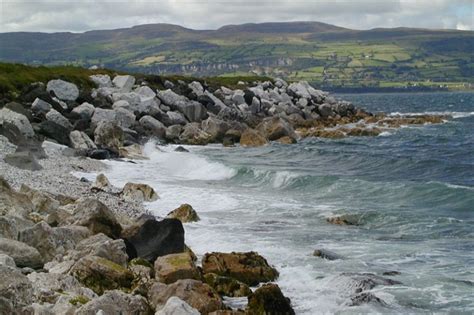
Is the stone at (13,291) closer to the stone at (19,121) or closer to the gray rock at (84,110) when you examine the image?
the stone at (19,121)

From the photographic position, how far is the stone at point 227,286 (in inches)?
614

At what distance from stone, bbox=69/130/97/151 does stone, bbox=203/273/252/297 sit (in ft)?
82.6

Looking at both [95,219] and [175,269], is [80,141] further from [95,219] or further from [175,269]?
[175,269]

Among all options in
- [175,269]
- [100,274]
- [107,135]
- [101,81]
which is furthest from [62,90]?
[100,274]

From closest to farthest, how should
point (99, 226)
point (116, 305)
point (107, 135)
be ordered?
point (116, 305)
point (99, 226)
point (107, 135)

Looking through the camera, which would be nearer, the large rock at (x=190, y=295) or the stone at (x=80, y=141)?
the large rock at (x=190, y=295)

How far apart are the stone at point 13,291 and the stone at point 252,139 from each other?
1674 inches

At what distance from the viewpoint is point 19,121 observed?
1468 inches

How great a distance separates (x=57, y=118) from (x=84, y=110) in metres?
4.97

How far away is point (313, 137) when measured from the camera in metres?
62.9

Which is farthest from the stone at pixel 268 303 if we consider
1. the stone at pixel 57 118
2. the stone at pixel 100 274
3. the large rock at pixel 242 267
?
the stone at pixel 57 118

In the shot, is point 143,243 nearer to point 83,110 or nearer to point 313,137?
point 83,110

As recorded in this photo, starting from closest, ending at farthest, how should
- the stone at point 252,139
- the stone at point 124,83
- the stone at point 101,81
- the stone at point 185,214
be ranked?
the stone at point 185,214 < the stone at point 252,139 < the stone at point 101,81 < the stone at point 124,83

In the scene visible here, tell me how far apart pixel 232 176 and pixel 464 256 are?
19544 mm
